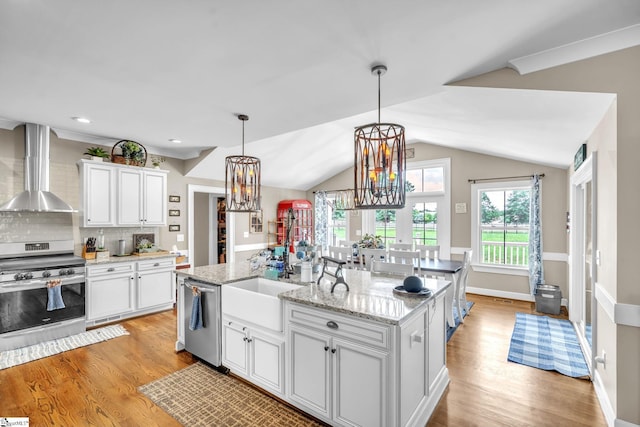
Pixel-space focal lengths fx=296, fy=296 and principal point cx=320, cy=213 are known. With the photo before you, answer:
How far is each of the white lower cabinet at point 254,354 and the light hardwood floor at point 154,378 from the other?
61 cm

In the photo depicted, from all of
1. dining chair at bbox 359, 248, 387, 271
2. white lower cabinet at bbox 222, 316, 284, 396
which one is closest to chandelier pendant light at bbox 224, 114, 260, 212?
white lower cabinet at bbox 222, 316, 284, 396

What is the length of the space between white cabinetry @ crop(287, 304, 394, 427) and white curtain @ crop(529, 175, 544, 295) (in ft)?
14.9

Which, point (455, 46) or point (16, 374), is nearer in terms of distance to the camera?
point (455, 46)

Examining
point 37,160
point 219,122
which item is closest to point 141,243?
point 37,160

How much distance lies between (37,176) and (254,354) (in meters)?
3.79

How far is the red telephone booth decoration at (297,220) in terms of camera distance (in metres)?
7.36

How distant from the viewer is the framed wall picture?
6.88m

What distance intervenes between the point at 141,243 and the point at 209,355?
282cm

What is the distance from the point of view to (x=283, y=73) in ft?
7.86

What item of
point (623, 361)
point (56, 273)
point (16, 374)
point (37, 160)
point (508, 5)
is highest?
point (508, 5)

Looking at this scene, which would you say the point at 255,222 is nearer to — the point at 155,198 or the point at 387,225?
the point at 155,198

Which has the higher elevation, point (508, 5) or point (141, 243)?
point (508, 5)

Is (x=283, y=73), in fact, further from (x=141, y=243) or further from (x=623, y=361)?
(x=141, y=243)

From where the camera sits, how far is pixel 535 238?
5039mm
